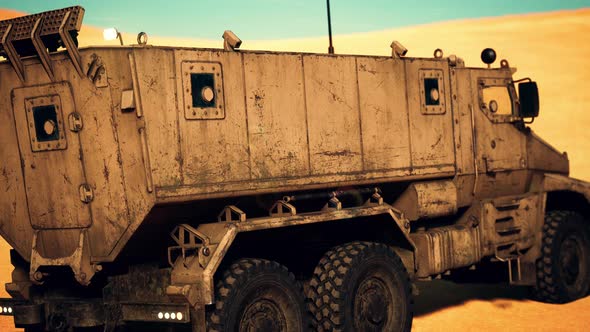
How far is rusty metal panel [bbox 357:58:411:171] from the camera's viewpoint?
9.43 m

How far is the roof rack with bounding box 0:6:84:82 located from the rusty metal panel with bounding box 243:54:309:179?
1451 millimetres

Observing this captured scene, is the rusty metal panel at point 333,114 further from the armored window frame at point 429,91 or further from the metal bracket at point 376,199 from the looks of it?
the armored window frame at point 429,91

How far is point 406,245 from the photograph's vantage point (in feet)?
32.4

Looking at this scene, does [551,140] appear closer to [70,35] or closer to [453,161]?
[453,161]

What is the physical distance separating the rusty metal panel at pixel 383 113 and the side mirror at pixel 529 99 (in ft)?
7.93

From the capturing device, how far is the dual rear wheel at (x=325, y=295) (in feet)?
25.9

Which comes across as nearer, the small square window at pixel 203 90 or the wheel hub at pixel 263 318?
the small square window at pixel 203 90

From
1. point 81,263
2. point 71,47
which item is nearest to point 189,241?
point 81,263

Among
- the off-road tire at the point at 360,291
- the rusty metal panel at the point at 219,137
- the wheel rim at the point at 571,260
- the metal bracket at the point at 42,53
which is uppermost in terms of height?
the metal bracket at the point at 42,53

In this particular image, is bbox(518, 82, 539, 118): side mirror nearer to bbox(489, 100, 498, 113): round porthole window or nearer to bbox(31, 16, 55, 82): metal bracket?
bbox(489, 100, 498, 113): round porthole window

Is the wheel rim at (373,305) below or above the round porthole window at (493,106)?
below

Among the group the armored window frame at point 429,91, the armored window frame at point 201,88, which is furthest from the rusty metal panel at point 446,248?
the armored window frame at point 201,88

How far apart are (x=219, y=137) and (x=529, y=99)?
5129 millimetres

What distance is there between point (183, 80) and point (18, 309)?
102 inches
